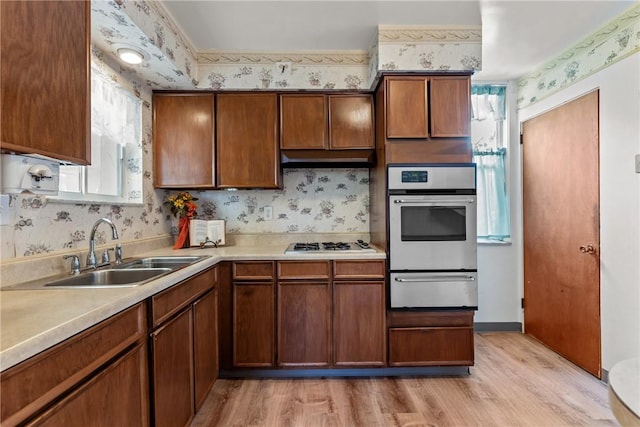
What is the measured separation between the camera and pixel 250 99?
2.60 m

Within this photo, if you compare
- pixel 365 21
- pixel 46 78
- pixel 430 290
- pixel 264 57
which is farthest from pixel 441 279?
pixel 46 78

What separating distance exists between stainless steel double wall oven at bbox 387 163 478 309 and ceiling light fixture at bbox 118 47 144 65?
177 centimetres

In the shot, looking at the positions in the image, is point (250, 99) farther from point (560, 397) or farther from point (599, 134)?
point (560, 397)

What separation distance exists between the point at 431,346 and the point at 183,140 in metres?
2.47

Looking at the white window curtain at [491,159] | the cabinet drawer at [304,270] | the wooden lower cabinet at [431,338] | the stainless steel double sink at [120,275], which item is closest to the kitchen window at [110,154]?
the stainless steel double sink at [120,275]

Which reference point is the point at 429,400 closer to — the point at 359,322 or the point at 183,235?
the point at 359,322

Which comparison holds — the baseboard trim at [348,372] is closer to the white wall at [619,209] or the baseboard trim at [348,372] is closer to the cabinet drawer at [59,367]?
the white wall at [619,209]

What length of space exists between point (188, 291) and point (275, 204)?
53.2 inches

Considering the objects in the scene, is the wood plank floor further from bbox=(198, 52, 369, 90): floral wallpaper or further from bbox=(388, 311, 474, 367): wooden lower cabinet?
bbox=(198, 52, 369, 90): floral wallpaper

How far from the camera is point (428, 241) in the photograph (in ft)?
7.47

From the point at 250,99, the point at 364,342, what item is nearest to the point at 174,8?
the point at 250,99

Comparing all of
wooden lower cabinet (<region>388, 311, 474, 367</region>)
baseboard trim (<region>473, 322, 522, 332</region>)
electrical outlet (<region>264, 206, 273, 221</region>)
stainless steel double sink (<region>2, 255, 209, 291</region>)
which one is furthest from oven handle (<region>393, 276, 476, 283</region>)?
stainless steel double sink (<region>2, 255, 209, 291</region>)

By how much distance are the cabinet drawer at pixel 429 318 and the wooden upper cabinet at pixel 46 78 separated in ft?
6.69

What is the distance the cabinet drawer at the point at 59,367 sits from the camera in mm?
698
